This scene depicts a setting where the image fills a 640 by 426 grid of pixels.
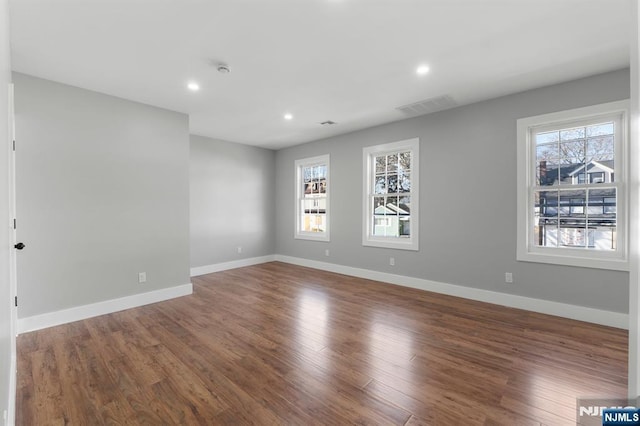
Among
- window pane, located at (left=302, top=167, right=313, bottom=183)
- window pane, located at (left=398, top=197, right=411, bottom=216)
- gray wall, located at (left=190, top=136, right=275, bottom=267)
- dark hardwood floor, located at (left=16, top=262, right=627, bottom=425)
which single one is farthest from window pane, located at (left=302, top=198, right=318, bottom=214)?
dark hardwood floor, located at (left=16, top=262, right=627, bottom=425)

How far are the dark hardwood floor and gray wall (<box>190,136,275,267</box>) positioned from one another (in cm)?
209

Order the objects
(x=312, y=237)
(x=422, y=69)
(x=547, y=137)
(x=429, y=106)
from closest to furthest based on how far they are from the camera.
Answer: (x=422, y=69), (x=547, y=137), (x=429, y=106), (x=312, y=237)

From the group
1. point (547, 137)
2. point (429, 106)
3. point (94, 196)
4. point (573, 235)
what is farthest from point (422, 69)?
point (94, 196)

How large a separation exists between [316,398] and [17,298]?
3229 millimetres

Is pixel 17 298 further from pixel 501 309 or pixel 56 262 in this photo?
pixel 501 309

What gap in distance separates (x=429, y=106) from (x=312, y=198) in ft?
9.90

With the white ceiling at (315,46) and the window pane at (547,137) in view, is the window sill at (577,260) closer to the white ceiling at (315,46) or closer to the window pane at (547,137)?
the window pane at (547,137)

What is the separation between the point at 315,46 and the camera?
255 cm

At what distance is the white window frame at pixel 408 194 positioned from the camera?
14.7 feet

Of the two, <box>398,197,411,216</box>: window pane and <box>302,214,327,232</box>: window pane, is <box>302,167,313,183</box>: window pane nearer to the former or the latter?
<box>302,214,327,232</box>: window pane

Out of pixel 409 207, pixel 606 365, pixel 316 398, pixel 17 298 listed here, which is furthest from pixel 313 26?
pixel 17 298

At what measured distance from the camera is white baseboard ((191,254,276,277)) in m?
5.34

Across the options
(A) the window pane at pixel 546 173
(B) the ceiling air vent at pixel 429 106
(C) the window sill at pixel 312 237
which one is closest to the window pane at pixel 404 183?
(B) the ceiling air vent at pixel 429 106

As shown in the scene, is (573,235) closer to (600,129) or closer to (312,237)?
(600,129)
